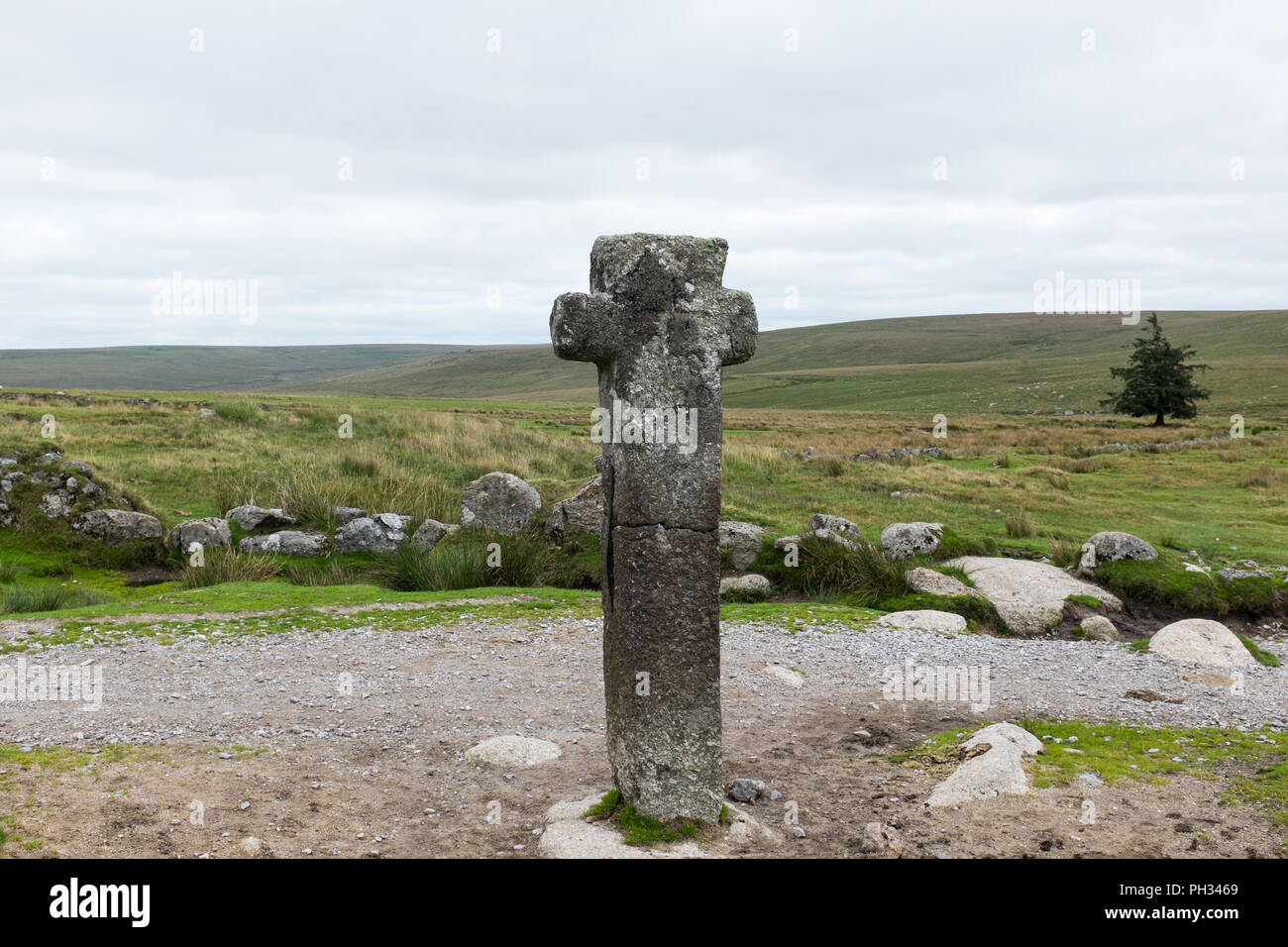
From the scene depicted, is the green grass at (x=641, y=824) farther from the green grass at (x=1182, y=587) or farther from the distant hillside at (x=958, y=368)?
the distant hillside at (x=958, y=368)

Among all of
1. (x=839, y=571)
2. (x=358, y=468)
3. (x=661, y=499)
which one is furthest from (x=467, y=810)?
(x=358, y=468)

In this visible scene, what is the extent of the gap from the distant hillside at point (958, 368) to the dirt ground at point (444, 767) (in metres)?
63.1

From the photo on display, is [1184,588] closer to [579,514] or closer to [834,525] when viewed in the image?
[834,525]

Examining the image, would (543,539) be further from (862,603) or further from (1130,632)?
(1130,632)

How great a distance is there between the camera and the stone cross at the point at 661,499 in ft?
19.0

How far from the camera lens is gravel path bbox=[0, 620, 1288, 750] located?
802 cm

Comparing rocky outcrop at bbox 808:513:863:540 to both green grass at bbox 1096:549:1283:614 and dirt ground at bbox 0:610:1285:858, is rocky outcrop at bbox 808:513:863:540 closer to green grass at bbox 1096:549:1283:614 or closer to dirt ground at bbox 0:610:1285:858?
green grass at bbox 1096:549:1283:614

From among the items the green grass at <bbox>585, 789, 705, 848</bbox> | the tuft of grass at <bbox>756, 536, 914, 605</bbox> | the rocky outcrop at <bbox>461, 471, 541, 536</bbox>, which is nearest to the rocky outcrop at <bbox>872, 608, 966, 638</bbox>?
the tuft of grass at <bbox>756, 536, 914, 605</bbox>

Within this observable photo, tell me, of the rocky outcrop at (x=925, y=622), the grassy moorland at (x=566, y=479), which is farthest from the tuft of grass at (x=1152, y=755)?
the grassy moorland at (x=566, y=479)

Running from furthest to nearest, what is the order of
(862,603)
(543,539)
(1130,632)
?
(543,539) → (862,603) → (1130,632)

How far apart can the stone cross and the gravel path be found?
2198 millimetres

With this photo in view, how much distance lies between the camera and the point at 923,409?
7594cm
